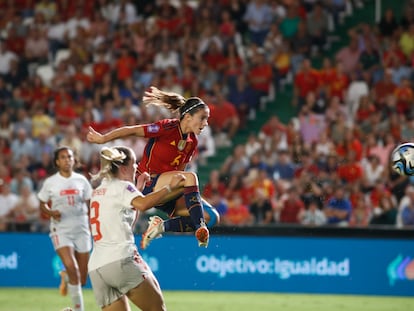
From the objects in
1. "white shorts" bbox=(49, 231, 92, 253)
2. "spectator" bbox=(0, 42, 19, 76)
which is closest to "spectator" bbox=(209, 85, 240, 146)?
"spectator" bbox=(0, 42, 19, 76)

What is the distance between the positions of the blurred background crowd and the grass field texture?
4.48 feet

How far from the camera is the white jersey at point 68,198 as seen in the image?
43.7 feet

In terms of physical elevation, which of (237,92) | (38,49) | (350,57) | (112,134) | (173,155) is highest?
(38,49)

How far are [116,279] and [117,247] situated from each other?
0.28m

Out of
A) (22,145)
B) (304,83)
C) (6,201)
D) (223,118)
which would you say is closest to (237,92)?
(223,118)

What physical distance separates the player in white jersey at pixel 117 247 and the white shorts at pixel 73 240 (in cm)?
434

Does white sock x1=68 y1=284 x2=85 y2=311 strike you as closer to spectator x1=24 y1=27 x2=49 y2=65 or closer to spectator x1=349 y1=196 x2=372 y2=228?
spectator x1=349 y1=196 x2=372 y2=228

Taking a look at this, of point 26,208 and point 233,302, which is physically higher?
point 26,208

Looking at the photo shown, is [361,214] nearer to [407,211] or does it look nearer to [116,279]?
[407,211]

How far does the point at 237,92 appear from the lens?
66.8 ft

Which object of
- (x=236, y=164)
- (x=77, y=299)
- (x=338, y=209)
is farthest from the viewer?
(x=236, y=164)

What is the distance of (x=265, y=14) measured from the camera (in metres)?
21.5

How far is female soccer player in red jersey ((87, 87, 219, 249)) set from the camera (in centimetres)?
1077

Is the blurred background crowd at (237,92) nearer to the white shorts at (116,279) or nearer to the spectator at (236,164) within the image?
the spectator at (236,164)
